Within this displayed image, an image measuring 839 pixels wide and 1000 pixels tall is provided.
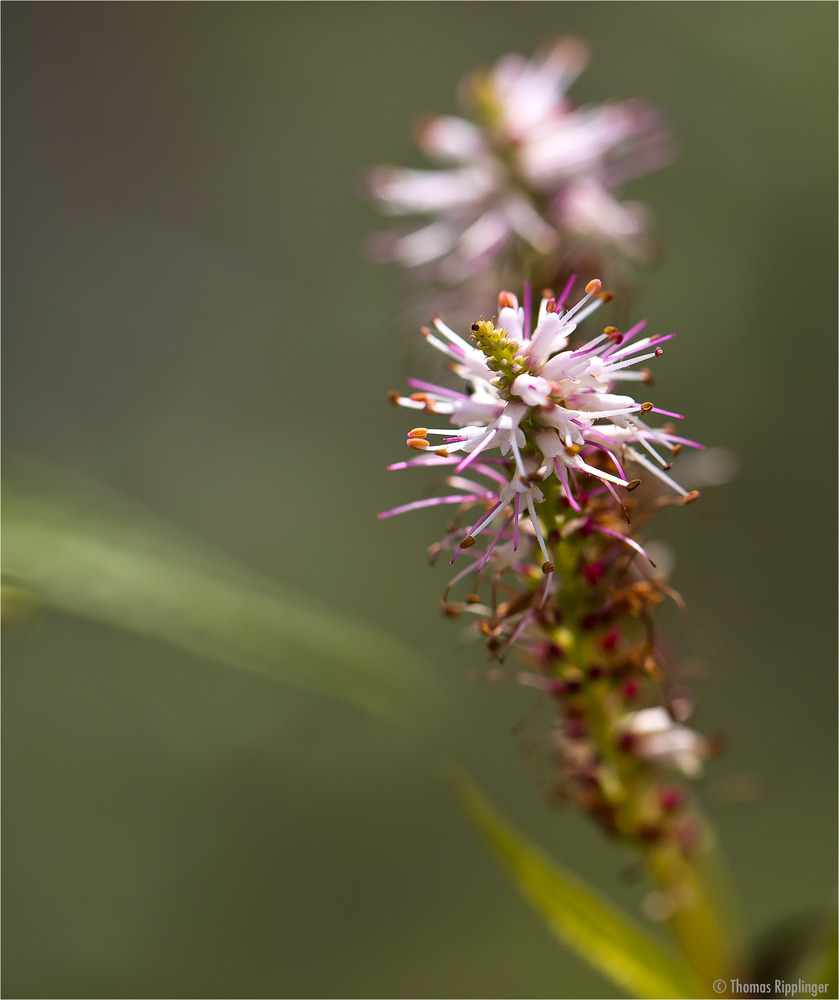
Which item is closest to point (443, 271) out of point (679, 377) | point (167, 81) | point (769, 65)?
point (679, 377)

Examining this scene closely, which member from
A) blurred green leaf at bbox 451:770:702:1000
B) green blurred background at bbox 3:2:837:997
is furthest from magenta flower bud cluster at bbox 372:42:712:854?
green blurred background at bbox 3:2:837:997

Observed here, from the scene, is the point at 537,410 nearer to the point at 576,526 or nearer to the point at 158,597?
the point at 576,526

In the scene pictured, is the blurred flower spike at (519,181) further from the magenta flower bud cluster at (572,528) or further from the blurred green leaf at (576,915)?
the blurred green leaf at (576,915)

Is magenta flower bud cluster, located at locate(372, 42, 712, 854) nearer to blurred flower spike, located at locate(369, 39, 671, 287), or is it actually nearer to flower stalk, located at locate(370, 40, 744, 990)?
flower stalk, located at locate(370, 40, 744, 990)

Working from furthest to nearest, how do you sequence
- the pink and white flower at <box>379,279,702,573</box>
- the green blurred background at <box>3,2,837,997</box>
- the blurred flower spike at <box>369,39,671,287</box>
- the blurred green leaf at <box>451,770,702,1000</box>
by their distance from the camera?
the green blurred background at <box>3,2,837,997</box>
the blurred flower spike at <box>369,39,671,287</box>
the blurred green leaf at <box>451,770,702,1000</box>
the pink and white flower at <box>379,279,702,573</box>

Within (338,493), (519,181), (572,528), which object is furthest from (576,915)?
(338,493)

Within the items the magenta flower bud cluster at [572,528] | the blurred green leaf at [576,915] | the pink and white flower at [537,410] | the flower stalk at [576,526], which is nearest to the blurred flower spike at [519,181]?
the flower stalk at [576,526]
